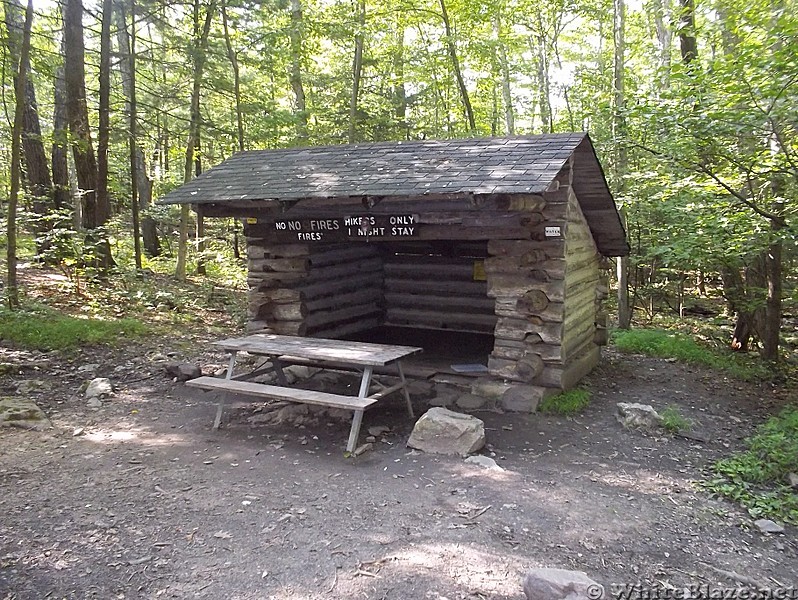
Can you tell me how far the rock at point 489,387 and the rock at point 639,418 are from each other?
1328 millimetres

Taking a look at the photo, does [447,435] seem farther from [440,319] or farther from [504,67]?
[504,67]

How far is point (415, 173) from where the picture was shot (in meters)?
6.78

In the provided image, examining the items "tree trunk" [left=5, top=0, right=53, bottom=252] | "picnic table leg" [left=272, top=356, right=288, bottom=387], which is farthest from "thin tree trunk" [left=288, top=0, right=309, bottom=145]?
"picnic table leg" [left=272, top=356, right=288, bottom=387]

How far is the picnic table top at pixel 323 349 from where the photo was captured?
5.79 meters

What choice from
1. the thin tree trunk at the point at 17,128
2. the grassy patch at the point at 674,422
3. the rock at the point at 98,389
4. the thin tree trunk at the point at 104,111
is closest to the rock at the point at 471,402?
the grassy patch at the point at 674,422

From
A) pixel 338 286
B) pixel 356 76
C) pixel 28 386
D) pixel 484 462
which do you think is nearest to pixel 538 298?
pixel 484 462

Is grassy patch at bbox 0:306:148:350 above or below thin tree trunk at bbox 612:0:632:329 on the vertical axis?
below

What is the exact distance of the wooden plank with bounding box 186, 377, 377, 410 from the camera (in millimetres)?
5441

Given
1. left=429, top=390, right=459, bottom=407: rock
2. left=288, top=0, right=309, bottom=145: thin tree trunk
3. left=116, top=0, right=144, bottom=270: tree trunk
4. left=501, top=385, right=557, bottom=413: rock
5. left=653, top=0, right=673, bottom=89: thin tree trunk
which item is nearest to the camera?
left=501, top=385, right=557, bottom=413: rock

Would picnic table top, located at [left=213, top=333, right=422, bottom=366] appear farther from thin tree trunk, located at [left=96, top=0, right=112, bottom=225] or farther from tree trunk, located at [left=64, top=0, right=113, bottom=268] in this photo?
thin tree trunk, located at [left=96, top=0, right=112, bottom=225]

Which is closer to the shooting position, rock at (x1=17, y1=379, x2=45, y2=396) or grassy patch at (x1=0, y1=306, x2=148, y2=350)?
rock at (x1=17, y1=379, x2=45, y2=396)

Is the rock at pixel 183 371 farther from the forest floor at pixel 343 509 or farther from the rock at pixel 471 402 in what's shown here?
the rock at pixel 471 402

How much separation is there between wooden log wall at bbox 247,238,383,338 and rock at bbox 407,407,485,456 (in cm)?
336

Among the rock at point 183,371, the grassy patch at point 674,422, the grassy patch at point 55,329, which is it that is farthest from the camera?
the grassy patch at point 55,329
